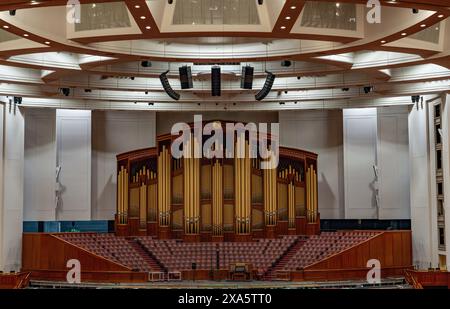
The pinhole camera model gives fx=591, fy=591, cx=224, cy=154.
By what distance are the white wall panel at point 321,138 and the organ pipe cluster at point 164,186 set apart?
465cm

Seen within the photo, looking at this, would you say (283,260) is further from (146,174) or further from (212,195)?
(146,174)

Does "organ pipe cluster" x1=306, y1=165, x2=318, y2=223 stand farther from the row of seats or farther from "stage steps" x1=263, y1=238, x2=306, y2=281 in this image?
the row of seats

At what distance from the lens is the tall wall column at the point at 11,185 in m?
18.4

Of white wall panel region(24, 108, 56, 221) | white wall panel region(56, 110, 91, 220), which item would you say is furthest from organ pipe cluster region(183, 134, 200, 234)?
white wall panel region(24, 108, 56, 221)

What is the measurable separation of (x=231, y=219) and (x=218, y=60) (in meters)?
7.28

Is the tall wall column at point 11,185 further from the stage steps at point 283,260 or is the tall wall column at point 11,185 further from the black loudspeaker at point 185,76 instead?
the stage steps at point 283,260

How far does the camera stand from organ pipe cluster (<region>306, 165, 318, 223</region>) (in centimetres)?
Result: 2044

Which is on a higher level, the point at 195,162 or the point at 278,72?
the point at 278,72

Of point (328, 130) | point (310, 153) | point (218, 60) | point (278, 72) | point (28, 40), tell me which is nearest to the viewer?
point (28, 40)
